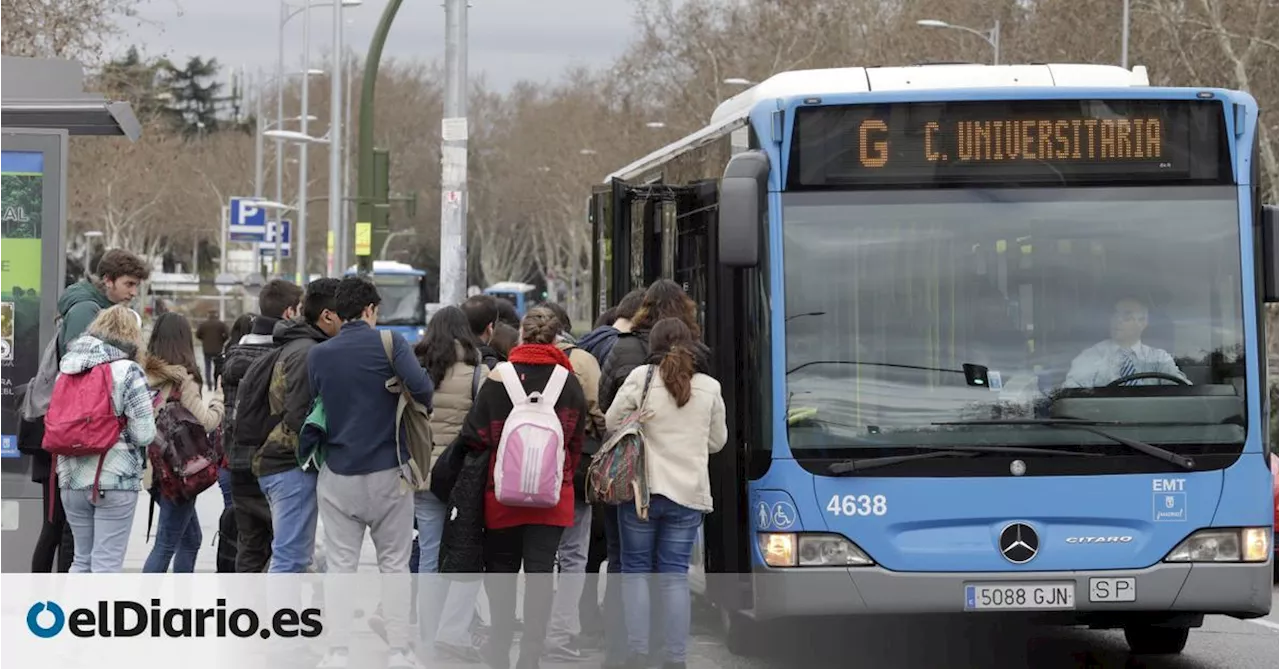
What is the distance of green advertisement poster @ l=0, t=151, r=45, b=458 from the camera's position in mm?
11586

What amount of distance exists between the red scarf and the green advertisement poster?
3.37 meters

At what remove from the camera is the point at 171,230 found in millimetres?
97812

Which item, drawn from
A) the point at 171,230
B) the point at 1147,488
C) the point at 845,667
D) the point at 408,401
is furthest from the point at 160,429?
the point at 171,230

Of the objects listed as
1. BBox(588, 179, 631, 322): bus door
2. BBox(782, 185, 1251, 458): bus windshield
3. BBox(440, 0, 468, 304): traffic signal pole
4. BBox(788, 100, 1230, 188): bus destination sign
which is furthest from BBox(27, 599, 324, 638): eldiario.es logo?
BBox(440, 0, 468, 304): traffic signal pole

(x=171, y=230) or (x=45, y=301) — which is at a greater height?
(x=171, y=230)

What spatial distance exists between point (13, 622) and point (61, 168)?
2605mm

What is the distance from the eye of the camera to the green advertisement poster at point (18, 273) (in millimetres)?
11586

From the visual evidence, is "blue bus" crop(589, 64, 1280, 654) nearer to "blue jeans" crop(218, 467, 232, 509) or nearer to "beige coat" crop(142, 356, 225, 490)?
"beige coat" crop(142, 356, 225, 490)

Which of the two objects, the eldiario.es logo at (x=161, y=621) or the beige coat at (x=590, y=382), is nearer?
the eldiario.es logo at (x=161, y=621)

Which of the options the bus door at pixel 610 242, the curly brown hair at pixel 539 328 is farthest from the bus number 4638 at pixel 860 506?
the bus door at pixel 610 242

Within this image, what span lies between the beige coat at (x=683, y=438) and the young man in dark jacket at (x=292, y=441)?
1558mm

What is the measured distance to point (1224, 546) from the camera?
9055 millimetres

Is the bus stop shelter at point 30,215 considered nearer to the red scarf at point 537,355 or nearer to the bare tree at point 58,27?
the red scarf at point 537,355

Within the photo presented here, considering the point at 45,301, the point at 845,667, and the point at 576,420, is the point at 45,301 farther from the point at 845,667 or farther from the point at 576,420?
the point at 845,667
